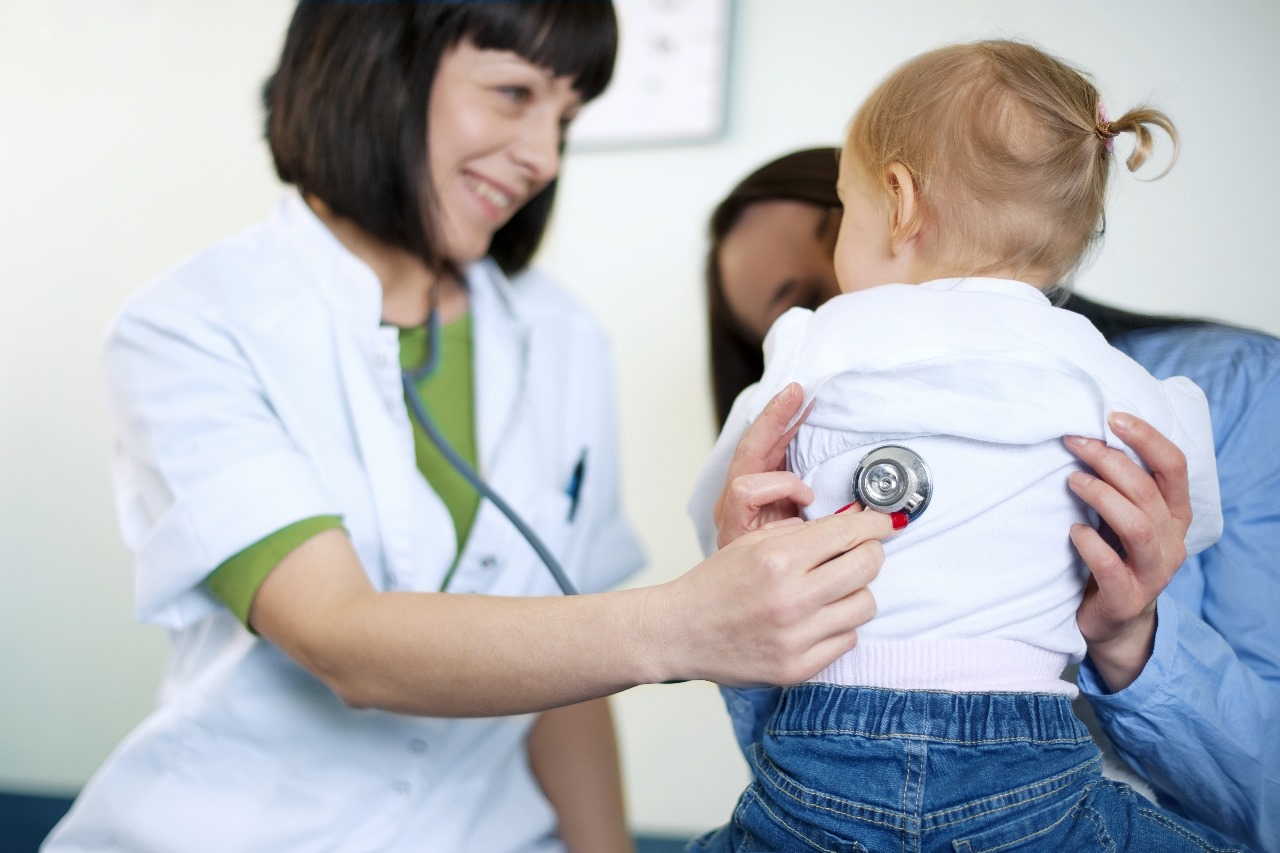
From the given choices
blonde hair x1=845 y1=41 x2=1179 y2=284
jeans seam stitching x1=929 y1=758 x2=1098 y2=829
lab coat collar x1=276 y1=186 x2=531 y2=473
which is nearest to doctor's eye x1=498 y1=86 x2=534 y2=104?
lab coat collar x1=276 y1=186 x2=531 y2=473

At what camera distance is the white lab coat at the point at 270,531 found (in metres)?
0.92

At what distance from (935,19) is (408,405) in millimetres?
817

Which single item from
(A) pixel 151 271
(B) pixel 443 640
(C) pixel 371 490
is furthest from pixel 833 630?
(A) pixel 151 271

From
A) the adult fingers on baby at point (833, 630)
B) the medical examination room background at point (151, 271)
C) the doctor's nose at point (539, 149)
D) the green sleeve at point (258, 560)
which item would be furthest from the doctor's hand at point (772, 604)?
the medical examination room background at point (151, 271)

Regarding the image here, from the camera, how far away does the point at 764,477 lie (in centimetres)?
70

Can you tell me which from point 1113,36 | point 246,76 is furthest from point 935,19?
point 246,76

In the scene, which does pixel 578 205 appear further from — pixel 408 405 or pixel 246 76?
pixel 408 405

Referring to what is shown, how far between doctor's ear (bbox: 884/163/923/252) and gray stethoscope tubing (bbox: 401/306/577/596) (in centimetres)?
43

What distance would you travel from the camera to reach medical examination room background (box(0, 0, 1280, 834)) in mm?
1877

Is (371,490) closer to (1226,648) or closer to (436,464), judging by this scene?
(436,464)

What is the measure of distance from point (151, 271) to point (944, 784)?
6.19ft

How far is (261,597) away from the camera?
0.88m

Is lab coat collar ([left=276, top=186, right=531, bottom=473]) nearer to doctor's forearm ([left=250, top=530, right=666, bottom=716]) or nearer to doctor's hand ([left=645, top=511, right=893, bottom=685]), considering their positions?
doctor's forearm ([left=250, top=530, right=666, bottom=716])

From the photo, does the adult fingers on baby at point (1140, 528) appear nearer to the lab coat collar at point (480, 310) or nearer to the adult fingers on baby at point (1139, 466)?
the adult fingers on baby at point (1139, 466)
